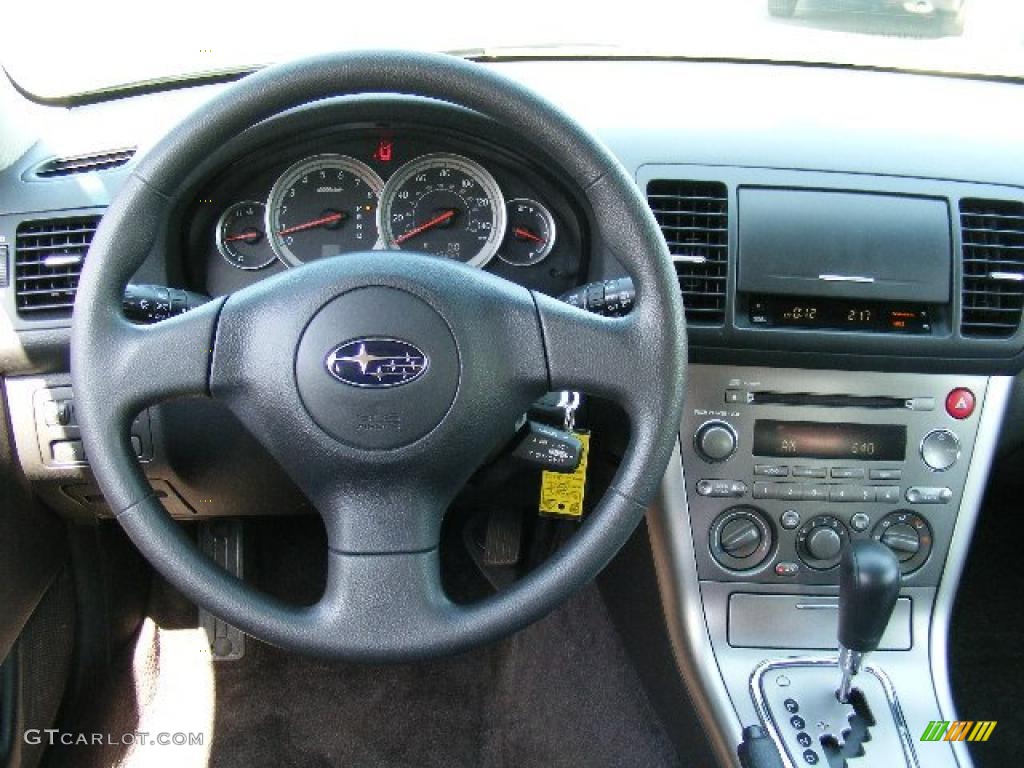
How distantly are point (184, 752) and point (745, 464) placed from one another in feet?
4.08

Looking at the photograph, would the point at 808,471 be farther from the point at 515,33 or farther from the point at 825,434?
the point at 515,33

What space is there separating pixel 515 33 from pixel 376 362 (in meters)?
0.97

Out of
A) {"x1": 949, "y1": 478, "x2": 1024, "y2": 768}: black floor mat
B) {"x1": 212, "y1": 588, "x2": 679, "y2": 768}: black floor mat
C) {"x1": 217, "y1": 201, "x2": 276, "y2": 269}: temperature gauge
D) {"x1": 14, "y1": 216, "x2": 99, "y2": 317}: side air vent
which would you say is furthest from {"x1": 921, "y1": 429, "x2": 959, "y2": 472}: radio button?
{"x1": 14, "y1": 216, "x2": 99, "y2": 317}: side air vent

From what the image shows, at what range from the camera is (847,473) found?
166 cm

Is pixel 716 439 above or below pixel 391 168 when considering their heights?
below

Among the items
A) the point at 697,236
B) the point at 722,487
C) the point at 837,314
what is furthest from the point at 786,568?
the point at 697,236

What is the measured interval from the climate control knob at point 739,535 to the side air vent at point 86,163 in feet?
3.45

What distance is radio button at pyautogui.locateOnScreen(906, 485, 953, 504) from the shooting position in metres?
1.68

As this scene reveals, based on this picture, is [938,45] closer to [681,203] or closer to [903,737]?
[681,203]

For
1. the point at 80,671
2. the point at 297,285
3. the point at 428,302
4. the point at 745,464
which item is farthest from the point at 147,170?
the point at 80,671

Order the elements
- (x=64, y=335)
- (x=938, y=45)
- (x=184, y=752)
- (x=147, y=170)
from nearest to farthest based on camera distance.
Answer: (x=147, y=170)
(x=64, y=335)
(x=938, y=45)
(x=184, y=752)

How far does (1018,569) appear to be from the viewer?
7.56ft

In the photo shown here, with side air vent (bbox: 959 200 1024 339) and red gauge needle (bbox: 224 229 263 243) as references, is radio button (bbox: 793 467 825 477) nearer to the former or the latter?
side air vent (bbox: 959 200 1024 339)

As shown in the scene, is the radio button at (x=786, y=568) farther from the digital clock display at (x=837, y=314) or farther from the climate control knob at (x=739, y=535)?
the digital clock display at (x=837, y=314)
